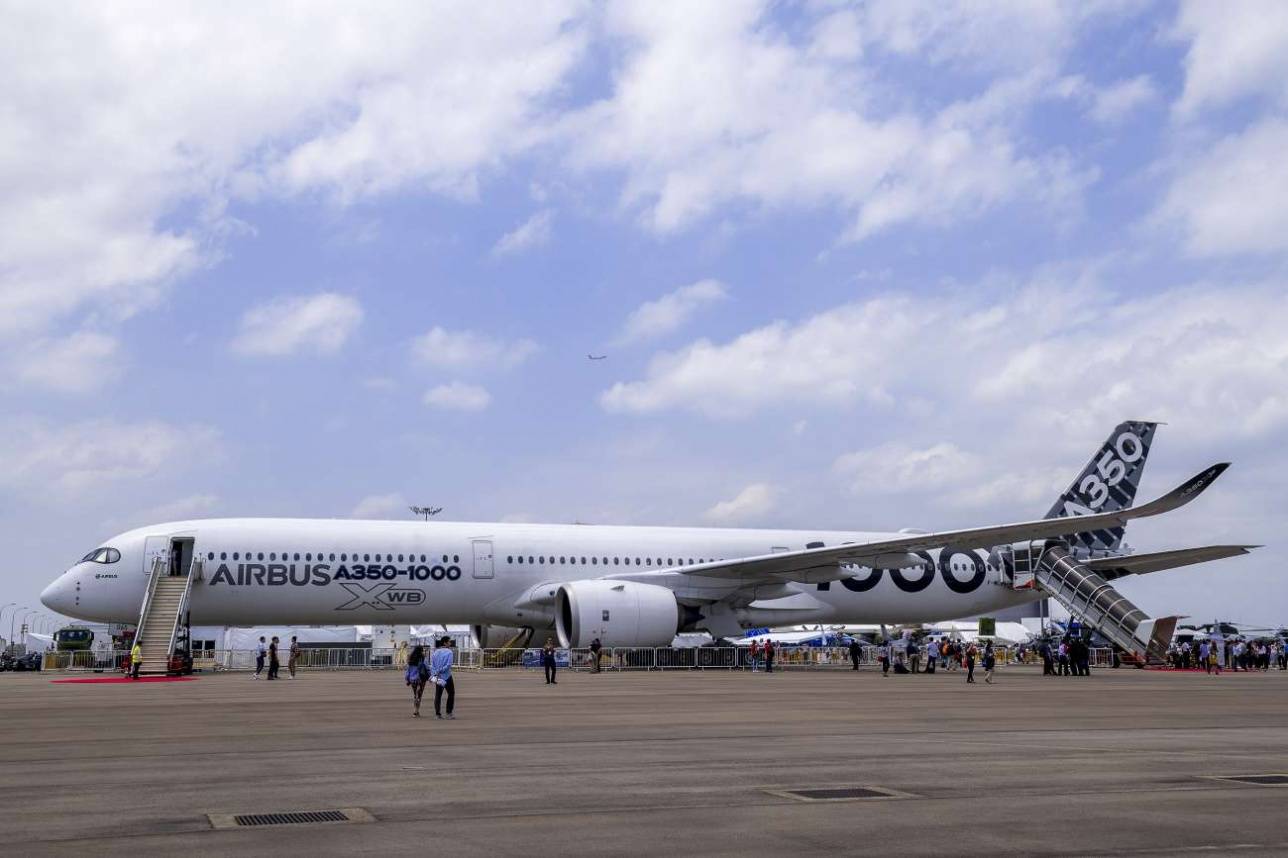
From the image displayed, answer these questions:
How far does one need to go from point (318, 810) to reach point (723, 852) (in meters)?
3.18

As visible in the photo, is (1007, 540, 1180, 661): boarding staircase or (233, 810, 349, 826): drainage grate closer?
(233, 810, 349, 826): drainage grate

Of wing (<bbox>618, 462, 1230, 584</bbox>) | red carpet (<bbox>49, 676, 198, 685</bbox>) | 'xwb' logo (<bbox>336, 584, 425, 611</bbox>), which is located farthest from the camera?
'xwb' logo (<bbox>336, 584, 425, 611</bbox>)

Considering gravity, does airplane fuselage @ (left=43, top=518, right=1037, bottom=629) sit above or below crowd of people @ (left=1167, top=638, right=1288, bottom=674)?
above

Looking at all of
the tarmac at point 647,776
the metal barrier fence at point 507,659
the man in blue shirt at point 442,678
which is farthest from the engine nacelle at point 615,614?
the man in blue shirt at point 442,678

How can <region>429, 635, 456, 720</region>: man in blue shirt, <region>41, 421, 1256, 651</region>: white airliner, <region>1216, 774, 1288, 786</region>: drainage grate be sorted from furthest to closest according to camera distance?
1. <region>41, 421, 1256, 651</region>: white airliner
2. <region>429, 635, 456, 720</region>: man in blue shirt
3. <region>1216, 774, 1288, 786</region>: drainage grate

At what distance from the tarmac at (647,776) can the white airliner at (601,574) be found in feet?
43.9

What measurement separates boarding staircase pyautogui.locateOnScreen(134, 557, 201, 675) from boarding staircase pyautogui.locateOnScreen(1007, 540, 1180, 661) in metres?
27.4

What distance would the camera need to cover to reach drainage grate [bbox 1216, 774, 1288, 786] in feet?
31.9

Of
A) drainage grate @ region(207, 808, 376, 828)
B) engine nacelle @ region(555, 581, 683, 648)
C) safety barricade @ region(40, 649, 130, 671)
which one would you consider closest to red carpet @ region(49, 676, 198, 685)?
safety barricade @ region(40, 649, 130, 671)

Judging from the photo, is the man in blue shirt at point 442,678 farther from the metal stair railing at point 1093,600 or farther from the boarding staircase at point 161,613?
the metal stair railing at point 1093,600

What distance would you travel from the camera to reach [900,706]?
20.4 m

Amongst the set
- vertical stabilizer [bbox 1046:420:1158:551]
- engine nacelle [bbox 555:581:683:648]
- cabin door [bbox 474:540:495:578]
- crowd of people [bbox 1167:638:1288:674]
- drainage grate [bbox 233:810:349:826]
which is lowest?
crowd of people [bbox 1167:638:1288:674]

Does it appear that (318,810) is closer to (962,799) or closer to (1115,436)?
(962,799)

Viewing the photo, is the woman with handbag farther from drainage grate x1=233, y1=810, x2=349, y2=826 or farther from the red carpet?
the red carpet
